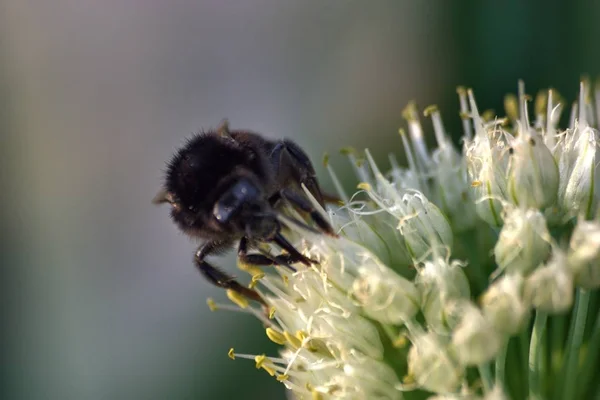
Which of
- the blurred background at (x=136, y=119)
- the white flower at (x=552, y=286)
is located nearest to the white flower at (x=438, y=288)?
the white flower at (x=552, y=286)

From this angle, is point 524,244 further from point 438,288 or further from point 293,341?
point 293,341

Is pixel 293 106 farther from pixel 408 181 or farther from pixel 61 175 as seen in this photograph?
pixel 408 181

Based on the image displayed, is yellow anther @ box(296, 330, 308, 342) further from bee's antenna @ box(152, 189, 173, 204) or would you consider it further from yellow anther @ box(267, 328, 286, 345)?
bee's antenna @ box(152, 189, 173, 204)

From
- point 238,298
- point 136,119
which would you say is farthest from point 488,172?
point 136,119

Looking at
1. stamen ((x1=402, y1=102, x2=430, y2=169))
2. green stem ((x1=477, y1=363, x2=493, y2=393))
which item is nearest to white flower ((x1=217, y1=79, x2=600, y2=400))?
green stem ((x1=477, y1=363, x2=493, y2=393))

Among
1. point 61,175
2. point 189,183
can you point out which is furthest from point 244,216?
point 61,175
